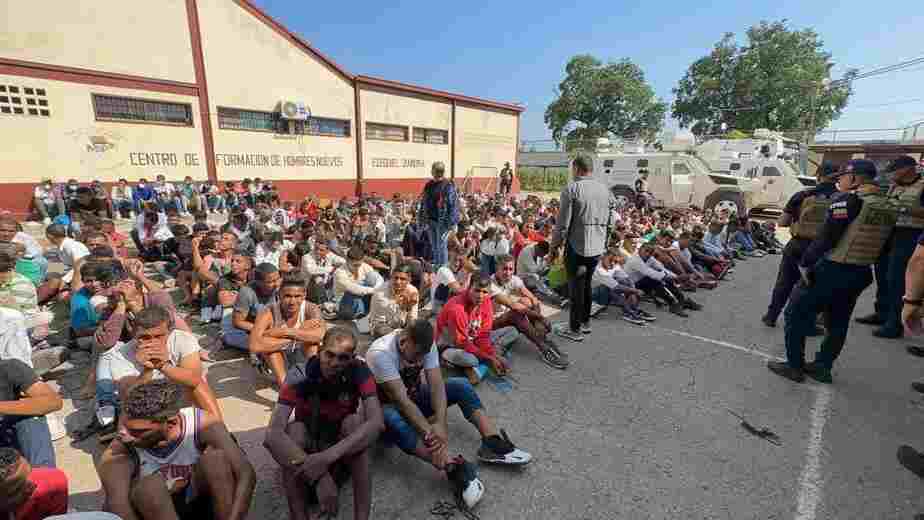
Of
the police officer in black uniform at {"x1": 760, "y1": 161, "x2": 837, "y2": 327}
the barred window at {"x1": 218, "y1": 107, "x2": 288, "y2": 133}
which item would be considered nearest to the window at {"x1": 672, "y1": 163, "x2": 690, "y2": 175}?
the police officer in black uniform at {"x1": 760, "y1": 161, "x2": 837, "y2": 327}

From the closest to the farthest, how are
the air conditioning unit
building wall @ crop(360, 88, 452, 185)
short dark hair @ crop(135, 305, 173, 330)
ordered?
1. short dark hair @ crop(135, 305, 173, 330)
2. the air conditioning unit
3. building wall @ crop(360, 88, 452, 185)

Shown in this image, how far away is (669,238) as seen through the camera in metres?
7.21

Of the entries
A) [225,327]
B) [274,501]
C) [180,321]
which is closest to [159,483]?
[274,501]

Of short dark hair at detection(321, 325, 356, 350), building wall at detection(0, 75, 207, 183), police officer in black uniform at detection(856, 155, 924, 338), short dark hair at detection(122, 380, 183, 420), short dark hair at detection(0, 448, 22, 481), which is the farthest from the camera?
building wall at detection(0, 75, 207, 183)

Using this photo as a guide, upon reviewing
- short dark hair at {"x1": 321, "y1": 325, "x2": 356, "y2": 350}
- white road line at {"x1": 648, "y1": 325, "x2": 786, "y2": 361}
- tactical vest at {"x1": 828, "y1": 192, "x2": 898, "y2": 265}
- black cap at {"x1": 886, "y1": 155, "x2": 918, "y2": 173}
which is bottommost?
white road line at {"x1": 648, "y1": 325, "x2": 786, "y2": 361}

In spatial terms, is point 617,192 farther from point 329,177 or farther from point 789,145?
point 329,177

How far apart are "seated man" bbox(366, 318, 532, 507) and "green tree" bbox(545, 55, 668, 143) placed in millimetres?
45781

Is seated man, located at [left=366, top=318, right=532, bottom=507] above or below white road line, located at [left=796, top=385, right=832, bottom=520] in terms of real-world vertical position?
above

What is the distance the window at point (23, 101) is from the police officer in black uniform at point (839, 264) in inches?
618

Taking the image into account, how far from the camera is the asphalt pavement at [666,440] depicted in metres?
2.38

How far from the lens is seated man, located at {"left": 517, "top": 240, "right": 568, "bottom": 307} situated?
610 cm

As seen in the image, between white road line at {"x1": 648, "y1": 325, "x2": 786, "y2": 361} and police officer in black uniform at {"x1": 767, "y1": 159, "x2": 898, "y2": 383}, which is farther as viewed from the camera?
white road line at {"x1": 648, "y1": 325, "x2": 786, "y2": 361}

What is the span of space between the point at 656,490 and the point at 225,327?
13.0ft

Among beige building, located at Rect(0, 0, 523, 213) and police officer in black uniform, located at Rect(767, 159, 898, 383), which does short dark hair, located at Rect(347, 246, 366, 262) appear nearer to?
police officer in black uniform, located at Rect(767, 159, 898, 383)
